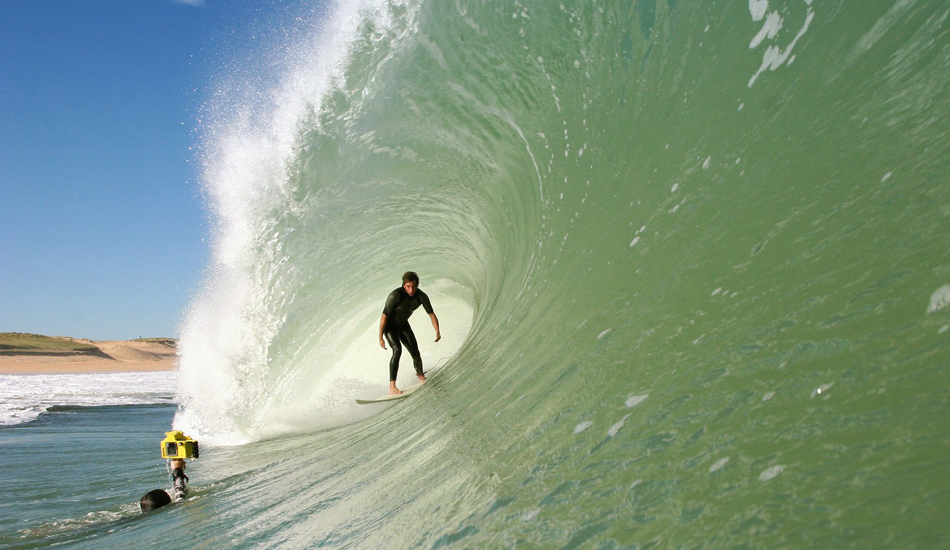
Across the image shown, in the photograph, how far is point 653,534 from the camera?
5.16ft

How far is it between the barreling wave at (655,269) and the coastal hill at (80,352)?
56838 millimetres

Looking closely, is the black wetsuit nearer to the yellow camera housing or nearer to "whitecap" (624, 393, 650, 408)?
the yellow camera housing

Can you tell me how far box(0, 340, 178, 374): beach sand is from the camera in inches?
2005

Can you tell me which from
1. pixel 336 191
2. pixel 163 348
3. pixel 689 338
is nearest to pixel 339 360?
pixel 336 191

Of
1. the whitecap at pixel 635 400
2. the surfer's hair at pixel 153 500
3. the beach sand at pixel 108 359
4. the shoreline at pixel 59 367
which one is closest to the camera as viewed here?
the whitecap at pixel 635 400

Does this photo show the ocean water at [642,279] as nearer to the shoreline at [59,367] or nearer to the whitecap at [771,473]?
the whitecap at [771,473]

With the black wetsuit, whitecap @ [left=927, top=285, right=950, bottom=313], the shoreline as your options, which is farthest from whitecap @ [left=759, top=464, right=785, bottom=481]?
the shoreline

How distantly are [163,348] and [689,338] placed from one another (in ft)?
310

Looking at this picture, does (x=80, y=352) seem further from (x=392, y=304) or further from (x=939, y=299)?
(x=939, y=299)

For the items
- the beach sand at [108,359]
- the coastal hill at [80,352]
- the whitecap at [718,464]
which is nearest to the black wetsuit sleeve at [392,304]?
the whitecap at [718,464]

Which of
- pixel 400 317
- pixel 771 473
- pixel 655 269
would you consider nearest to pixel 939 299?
pixel 771 473

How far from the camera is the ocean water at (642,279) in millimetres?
1571

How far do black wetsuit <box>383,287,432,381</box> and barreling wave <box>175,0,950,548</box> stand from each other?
0.60 metres

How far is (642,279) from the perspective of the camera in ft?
9.98
